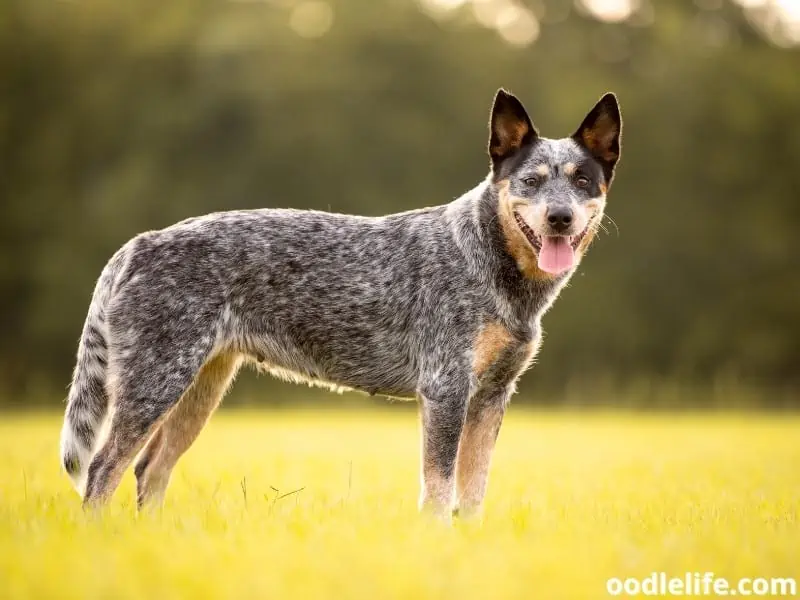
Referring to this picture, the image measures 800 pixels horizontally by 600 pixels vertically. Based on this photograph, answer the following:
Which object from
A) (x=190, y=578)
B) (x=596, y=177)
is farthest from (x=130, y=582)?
(x=596, y=177)

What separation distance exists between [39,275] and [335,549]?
15036 millimetres

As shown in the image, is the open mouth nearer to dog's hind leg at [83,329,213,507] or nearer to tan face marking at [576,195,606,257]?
tan face marking at [576,195,606,257]

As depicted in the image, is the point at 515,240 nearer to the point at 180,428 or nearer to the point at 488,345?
the point at 488,345

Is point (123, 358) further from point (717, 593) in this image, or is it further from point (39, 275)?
point (39, 275)

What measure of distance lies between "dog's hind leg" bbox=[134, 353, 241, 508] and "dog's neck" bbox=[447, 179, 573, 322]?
142 centimetres

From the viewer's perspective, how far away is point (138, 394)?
493cm

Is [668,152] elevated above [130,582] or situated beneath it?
elevated above

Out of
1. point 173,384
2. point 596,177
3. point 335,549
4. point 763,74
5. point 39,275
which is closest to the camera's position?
point 335,549

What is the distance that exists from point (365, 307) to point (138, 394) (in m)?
1.26

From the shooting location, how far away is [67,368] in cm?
1758

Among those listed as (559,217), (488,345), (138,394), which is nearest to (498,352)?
(488,345)

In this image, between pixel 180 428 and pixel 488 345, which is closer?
pixel 488 345

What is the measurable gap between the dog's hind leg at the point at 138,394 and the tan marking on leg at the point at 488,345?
1364 millimetres

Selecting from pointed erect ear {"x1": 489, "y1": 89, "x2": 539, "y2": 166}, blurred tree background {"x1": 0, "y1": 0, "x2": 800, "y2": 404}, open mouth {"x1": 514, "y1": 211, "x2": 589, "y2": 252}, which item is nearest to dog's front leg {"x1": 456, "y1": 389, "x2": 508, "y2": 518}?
open mouth {"x1": 514, "y1": 211, "x2": 589, "y2": 252}
